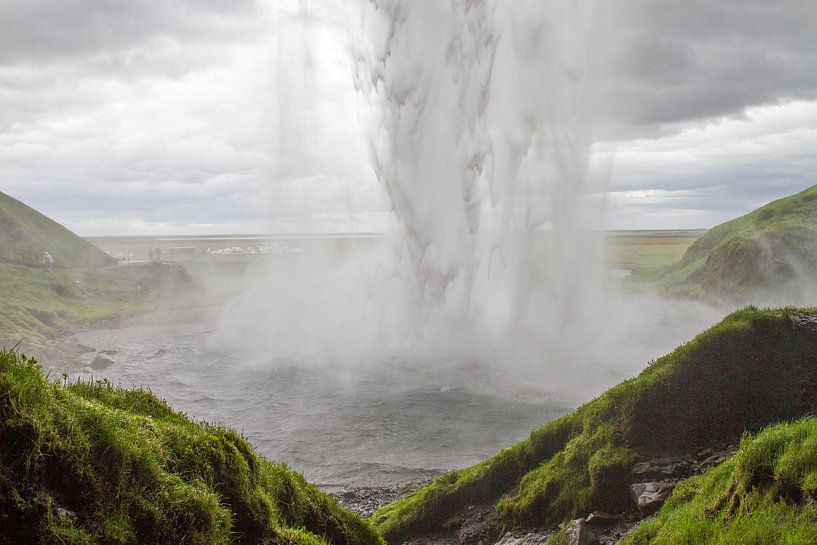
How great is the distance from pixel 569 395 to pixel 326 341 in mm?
33898

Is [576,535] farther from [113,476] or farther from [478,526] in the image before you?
[113,476]

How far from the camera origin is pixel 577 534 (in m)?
12.2

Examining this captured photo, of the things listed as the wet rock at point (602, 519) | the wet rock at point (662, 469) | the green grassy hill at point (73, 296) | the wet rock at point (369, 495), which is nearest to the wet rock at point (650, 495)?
the wet rock at point (662, 469)

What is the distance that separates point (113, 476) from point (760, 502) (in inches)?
345

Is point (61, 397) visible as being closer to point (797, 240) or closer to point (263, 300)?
point (797, 240)

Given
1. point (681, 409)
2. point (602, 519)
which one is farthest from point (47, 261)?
point (681, 409)

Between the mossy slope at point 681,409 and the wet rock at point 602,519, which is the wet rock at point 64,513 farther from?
the mossy slope at point 681,409

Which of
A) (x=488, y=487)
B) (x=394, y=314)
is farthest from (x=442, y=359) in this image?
(x=488, y=487)

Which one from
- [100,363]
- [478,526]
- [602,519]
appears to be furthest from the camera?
[100,363]

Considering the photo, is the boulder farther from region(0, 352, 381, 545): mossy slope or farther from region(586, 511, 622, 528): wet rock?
region(0, 352, 381, 545): mossy slope

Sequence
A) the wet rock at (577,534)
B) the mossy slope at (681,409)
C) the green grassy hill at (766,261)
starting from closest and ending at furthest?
the wet rock at (577,534), the mossy slope at (681,409), the green grassy hill at (766,261)

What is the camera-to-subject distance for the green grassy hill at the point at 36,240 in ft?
347

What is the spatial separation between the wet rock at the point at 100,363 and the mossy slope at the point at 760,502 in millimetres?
55978

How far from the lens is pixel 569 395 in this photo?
132ft
